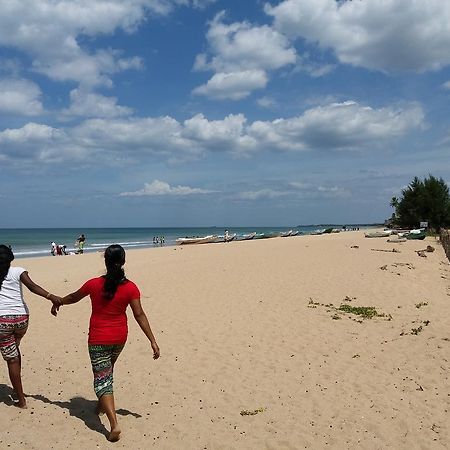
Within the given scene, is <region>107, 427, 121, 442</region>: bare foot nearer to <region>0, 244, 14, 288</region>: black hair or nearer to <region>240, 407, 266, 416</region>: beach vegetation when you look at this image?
<region>240, 407, 266, 416</region>: beach vegetation

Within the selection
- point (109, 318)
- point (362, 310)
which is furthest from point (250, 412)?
point (362, 310)

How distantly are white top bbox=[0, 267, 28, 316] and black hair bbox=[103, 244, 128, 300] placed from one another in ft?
4.08

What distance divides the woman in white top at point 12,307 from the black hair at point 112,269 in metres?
0.82

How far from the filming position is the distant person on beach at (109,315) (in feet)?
14.9

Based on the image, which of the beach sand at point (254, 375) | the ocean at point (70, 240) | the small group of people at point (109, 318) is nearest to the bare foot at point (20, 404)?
the beach sand at point (254, 375)

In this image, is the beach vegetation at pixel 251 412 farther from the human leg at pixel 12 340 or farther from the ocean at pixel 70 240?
the ocean at pixel 70 240

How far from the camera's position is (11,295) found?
5.08 m

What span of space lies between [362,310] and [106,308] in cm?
753

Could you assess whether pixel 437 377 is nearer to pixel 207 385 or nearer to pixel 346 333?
pixel 346 333

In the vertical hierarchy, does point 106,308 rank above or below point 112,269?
below

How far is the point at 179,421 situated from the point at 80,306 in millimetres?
6843

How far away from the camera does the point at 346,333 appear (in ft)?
29.3

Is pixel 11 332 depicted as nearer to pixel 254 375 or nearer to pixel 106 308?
pixel 106 308

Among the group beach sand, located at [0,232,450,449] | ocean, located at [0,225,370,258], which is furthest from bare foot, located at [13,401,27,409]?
ocean, located at [0,225,370,258]
